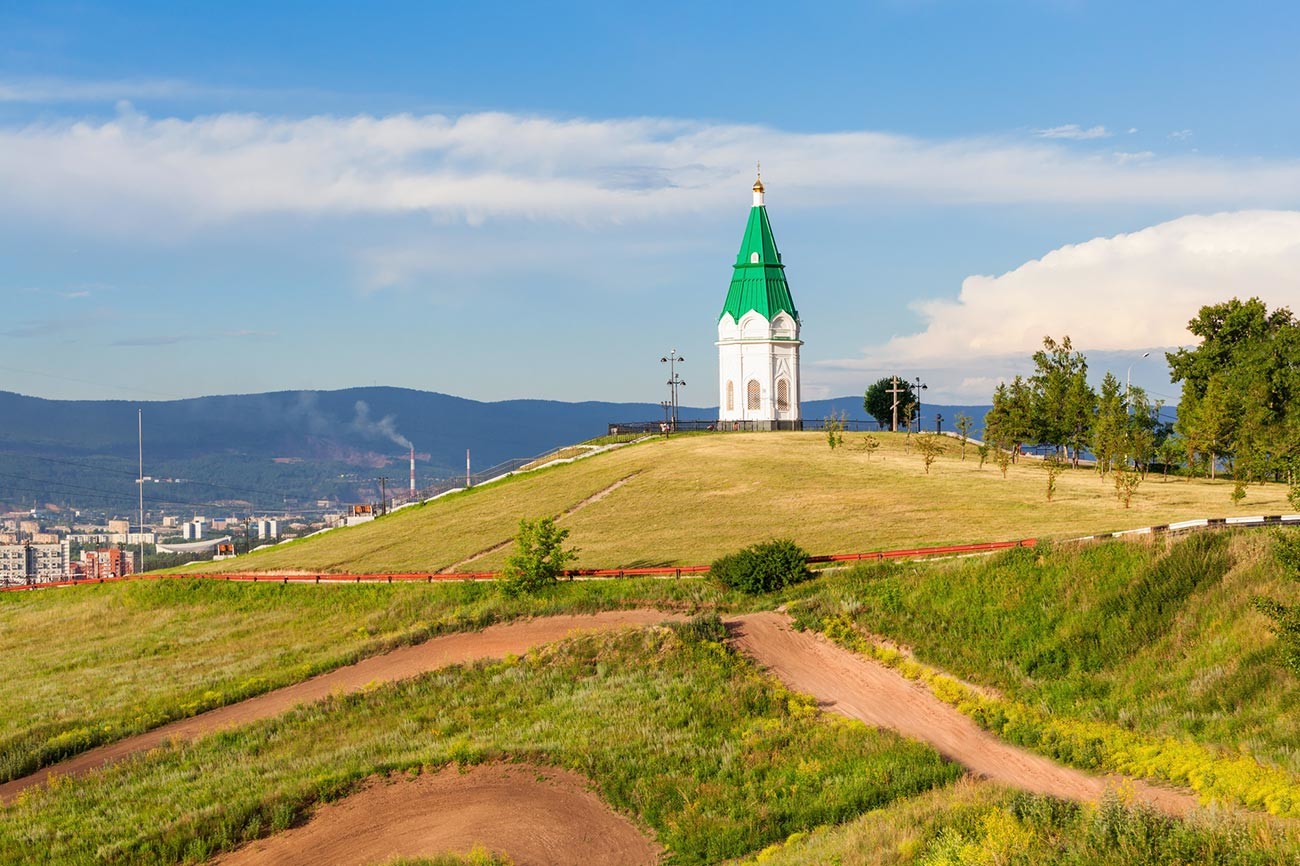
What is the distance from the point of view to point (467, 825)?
23.6 m

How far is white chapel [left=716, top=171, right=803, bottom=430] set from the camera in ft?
323

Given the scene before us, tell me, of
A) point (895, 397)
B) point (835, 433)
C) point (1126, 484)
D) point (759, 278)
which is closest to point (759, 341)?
point (759, 278)

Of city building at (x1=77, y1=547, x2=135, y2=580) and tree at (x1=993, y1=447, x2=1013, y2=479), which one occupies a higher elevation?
tree at (x1=993, y1=447, x2=1013, y2=479)

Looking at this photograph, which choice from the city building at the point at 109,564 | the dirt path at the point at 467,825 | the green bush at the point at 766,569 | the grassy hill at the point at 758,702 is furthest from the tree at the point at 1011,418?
the city building at the point at 109,564

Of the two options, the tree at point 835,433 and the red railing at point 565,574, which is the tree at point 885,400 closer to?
the tree at point 835,433

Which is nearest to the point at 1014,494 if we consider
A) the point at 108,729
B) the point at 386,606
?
the point at 386,606

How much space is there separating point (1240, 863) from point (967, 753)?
36.7ft

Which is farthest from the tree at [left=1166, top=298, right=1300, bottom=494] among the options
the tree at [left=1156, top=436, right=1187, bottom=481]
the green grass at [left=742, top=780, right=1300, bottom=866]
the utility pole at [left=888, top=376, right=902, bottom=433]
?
the green grass at [left=742, top=780, right=1300, bottom=866]

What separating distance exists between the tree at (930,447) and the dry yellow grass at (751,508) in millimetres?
870

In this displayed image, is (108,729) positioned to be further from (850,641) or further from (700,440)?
(700,440)

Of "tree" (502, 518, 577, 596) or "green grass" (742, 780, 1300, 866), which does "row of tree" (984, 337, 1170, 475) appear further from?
"green grass" (742, 780, 1300, 866)

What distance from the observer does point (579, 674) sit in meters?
33.7

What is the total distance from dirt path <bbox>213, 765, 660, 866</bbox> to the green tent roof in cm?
7574

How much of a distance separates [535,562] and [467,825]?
926 inches
